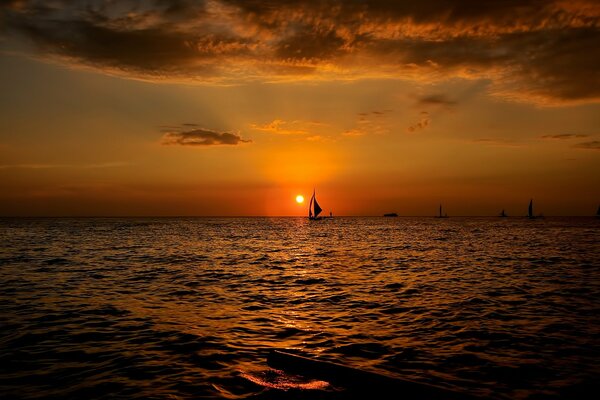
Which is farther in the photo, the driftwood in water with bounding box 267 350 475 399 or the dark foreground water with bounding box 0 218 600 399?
the dark foreground water with bounding box 0 218 600 399

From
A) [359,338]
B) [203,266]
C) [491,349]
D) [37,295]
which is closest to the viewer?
[491,349]

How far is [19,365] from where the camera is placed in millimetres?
10391

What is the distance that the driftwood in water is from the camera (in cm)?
703

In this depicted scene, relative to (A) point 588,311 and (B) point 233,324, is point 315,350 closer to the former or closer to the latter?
(B) point 233,324

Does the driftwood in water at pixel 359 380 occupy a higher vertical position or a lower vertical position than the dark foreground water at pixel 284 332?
higher

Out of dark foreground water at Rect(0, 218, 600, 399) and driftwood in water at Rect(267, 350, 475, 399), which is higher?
driftwood in water at Rect(267, 350, 475, 399)

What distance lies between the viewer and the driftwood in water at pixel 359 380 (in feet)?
23.1

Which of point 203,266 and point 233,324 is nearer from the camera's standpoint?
point 233,324

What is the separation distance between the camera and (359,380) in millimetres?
7793

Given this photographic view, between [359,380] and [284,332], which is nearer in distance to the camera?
[359,380]

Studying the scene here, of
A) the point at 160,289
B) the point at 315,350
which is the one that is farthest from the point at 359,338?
the point at 160,289

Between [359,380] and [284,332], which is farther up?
[359,380]

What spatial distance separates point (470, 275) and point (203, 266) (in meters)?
20.0

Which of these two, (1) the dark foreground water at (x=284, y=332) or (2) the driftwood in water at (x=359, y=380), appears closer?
Answer: (2) the driftwood in water at (x=359, y=380)
